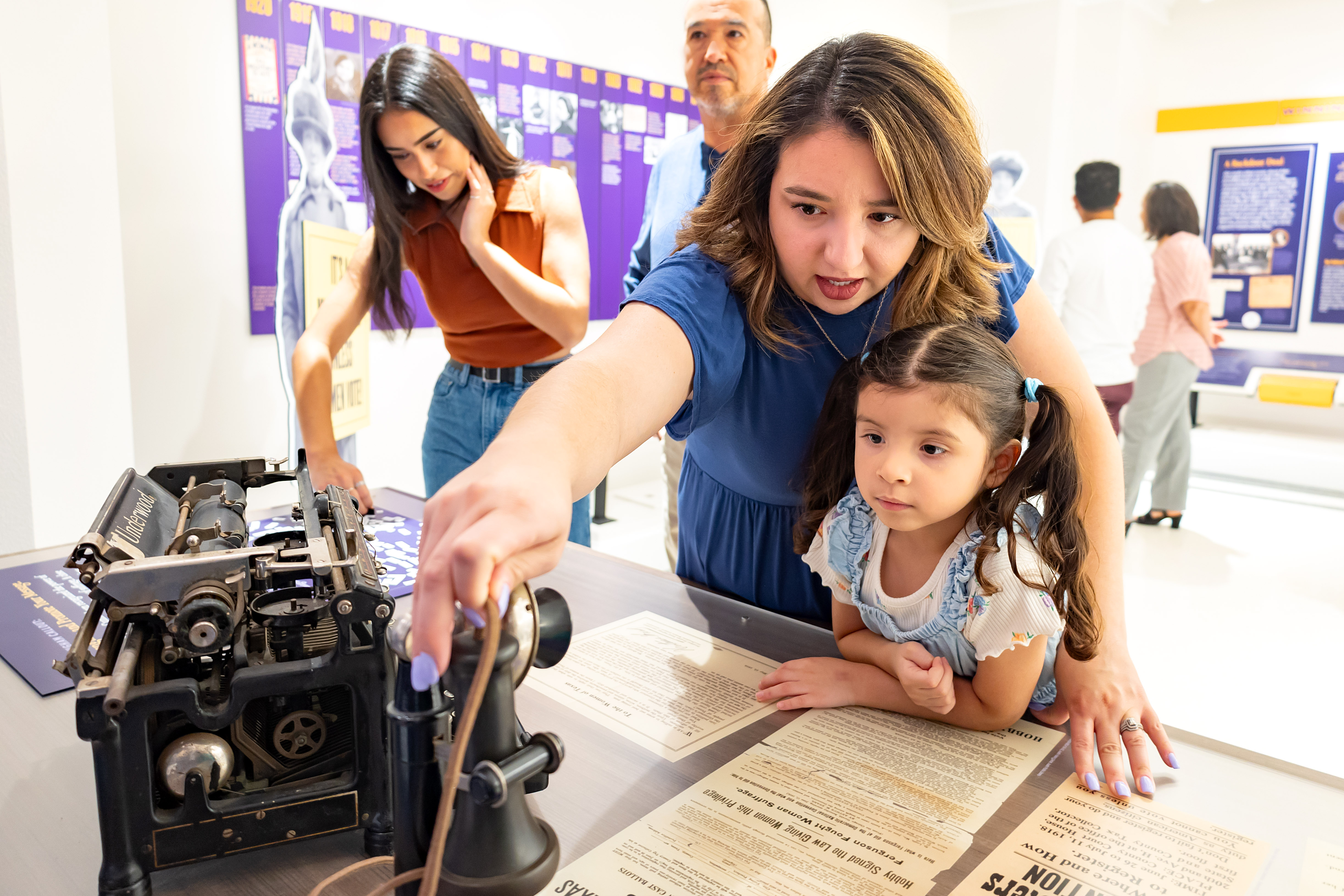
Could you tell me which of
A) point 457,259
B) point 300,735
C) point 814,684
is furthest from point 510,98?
point 300,735

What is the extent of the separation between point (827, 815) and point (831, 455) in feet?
1.60

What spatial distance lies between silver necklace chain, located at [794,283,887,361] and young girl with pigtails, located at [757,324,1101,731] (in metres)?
0.08

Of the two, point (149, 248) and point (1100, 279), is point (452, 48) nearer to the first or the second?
point (149, 248)

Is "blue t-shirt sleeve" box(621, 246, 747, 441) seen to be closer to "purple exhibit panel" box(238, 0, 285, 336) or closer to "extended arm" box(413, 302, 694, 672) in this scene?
"extended arm" box(413, 302, 694, 672)

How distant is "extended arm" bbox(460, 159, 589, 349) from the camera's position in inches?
79.2

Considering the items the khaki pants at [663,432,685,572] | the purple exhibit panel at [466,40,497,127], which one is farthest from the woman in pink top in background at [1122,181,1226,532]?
the purple exhibit panel at [466,40,497,127]

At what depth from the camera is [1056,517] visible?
105cm

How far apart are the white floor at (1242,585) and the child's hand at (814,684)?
1238 millimetres

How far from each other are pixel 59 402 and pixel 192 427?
815mm

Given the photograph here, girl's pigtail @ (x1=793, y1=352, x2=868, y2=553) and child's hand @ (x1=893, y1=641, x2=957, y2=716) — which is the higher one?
girl's pigtail @ (x1=793, y1=352, x2=868, y2=553)

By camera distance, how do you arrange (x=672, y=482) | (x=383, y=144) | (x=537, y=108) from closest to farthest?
(x=383, y=144)
(x=672, y=482)
(x=537, y=108)

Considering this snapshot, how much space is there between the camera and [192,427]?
3.02m

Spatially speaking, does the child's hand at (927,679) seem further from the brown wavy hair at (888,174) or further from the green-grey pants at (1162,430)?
the green-grey pants at (1162,430)

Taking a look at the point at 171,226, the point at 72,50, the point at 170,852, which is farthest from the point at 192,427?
the point at 170,852
